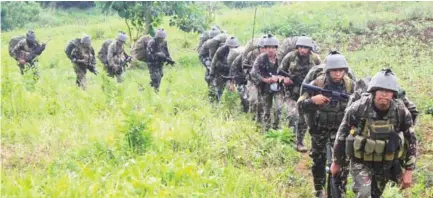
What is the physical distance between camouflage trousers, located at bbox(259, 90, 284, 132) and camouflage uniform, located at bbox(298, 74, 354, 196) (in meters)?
2.21

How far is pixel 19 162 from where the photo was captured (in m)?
6.48

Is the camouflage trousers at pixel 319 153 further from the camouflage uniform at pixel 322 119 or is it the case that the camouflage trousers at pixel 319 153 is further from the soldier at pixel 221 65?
the soldier at pixel 221 65

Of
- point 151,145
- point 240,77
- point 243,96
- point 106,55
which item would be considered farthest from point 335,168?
point 106,55

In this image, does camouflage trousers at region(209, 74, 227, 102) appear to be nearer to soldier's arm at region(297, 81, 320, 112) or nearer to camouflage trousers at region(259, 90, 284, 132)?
camouflage trousers at region(259, 90, 284, 132)

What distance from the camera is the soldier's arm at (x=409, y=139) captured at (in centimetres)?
437

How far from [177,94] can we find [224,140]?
3.70m

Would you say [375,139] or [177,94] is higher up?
[375,139]

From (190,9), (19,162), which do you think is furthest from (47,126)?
(190,9)

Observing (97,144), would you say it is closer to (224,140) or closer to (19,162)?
(19,162)

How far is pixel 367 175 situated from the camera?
4.57 m

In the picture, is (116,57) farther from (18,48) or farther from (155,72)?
(18,48)

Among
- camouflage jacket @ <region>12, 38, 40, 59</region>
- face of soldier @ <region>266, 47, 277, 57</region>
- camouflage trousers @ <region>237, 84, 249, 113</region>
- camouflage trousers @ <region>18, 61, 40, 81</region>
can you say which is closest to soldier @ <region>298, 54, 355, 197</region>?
face of soldier @ <region>266, 47, 277, 57</region>

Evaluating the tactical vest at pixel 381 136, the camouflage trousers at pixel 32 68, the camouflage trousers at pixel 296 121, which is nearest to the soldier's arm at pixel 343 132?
the tactical vest at pixel 381 136

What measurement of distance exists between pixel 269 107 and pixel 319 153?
2564 millimetres
